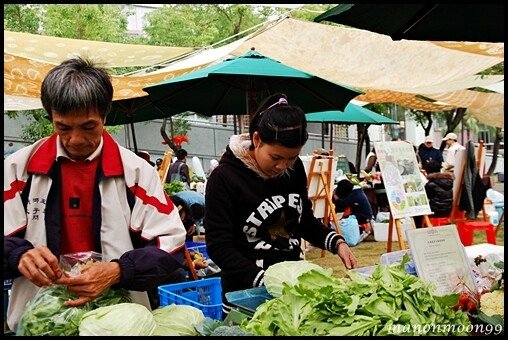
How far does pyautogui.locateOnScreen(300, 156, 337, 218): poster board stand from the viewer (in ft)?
29.3

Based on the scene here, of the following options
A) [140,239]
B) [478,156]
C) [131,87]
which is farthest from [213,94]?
[478,156]

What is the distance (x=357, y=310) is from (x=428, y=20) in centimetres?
171

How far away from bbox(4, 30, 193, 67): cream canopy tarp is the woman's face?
6.37m

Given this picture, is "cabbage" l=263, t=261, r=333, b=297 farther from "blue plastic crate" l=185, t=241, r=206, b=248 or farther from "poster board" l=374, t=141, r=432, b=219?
"poster board" l=374, t=141, r=432, b=219

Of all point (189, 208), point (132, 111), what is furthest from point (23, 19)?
point (189, 208)

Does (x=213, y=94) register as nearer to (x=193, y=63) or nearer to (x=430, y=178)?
(x=193, y=63)

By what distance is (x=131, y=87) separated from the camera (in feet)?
25.5

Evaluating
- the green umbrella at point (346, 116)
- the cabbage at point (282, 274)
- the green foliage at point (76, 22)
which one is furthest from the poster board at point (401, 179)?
the green foliage at point (76, 22)

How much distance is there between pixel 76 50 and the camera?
357 inches

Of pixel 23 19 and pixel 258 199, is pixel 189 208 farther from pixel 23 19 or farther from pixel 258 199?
pixel 23 19

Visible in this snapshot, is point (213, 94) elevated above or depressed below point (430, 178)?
above

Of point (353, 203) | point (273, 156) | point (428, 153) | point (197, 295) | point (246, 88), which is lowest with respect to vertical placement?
point (353, 203)

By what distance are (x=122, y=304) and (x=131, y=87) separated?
614cm

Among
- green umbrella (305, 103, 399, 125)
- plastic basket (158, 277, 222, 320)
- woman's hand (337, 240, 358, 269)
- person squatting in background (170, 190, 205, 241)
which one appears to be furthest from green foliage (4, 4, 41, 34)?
woman's hand (337, 240, 358, 269)
